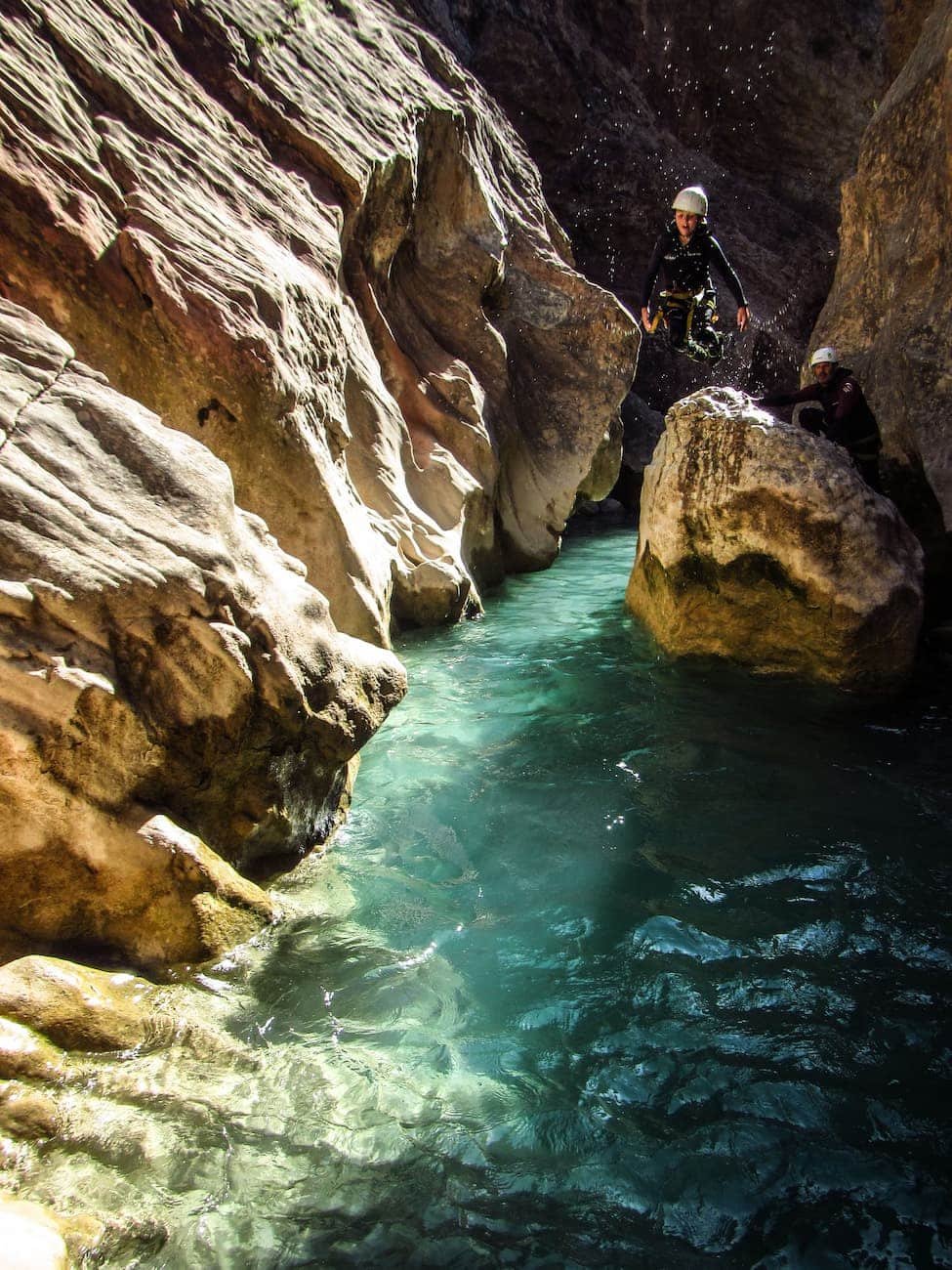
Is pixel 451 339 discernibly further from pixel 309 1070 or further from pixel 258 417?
pixel 309 1070

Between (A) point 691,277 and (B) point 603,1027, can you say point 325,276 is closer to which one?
(A) point 691,277

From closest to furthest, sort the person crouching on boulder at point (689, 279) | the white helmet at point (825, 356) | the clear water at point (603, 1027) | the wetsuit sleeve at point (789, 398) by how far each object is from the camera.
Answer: the clear water at point (603, 1027)
the wetsuit sleeve at point (789, 398)
the person crouching on boulder at point (689, 279)
the white helmet at point (825, 356)

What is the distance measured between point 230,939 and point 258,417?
3.74m

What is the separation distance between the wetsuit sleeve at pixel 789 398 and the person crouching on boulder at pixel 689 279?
0.87 metres

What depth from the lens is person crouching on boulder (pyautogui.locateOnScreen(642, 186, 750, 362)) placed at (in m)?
7.33

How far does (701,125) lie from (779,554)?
23.3m

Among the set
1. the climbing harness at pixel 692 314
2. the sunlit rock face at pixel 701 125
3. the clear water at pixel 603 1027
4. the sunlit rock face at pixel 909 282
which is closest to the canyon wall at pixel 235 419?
the clear water at pixel 603 1027

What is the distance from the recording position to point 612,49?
21781 millimetres

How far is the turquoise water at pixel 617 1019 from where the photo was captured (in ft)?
6.82

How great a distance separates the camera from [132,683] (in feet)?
9.28

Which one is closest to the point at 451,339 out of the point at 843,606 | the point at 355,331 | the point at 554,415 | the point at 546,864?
the point at 554,415

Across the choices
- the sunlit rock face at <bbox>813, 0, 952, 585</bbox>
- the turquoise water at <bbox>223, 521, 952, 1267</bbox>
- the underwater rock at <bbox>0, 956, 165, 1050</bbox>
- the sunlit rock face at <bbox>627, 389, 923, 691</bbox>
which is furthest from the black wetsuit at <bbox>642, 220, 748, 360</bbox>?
the underwater rock at <bbox>0, 956, 165, 1050</bbox>

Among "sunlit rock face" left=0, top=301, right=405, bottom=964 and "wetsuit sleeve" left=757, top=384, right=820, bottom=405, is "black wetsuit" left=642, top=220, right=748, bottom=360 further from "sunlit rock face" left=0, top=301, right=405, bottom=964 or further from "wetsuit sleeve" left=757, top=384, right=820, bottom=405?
"sunlit rock face" left=0, top=301, right=405, bottom=964

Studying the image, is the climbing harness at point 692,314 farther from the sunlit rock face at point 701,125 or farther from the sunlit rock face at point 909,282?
the sunlit rock face at point 701,125
